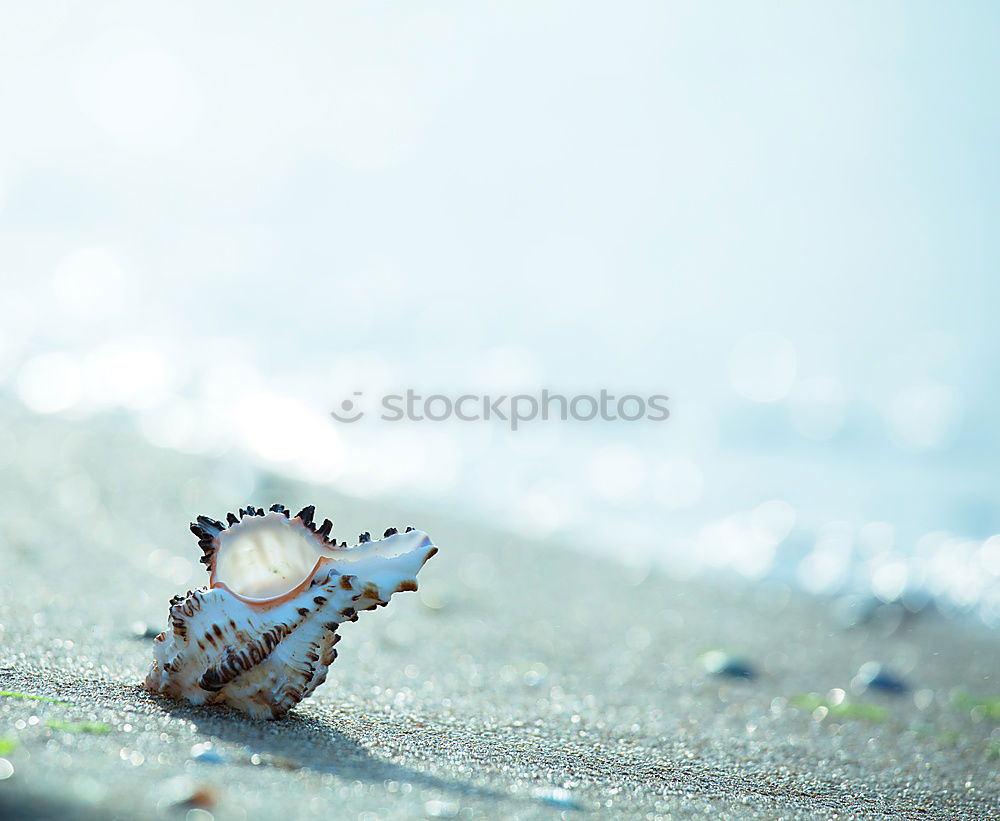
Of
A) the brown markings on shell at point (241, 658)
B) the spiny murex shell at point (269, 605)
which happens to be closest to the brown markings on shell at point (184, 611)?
the spiny murex shell at point (269, 605)

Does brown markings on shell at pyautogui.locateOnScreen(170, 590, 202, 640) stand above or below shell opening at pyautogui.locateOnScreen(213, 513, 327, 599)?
below

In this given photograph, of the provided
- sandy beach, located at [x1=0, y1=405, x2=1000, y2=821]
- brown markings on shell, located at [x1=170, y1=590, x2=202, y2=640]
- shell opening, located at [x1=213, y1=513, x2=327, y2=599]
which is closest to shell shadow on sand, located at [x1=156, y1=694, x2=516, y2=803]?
sandy beach, located at [x1=0, y1=405, x2=1000, y2=821]

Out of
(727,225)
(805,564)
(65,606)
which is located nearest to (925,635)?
(805,564)

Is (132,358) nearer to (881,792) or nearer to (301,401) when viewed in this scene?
(301,401)

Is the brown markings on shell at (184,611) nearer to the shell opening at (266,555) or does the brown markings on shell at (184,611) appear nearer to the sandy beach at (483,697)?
the shell opening at (266,555)

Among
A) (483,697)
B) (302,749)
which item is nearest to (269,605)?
(302,749)

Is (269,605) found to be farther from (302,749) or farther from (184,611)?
(302,749)

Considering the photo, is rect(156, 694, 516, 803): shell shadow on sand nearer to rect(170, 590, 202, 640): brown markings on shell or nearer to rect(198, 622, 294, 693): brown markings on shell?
rect(198, 622, 294, 693): brown markings on shell
